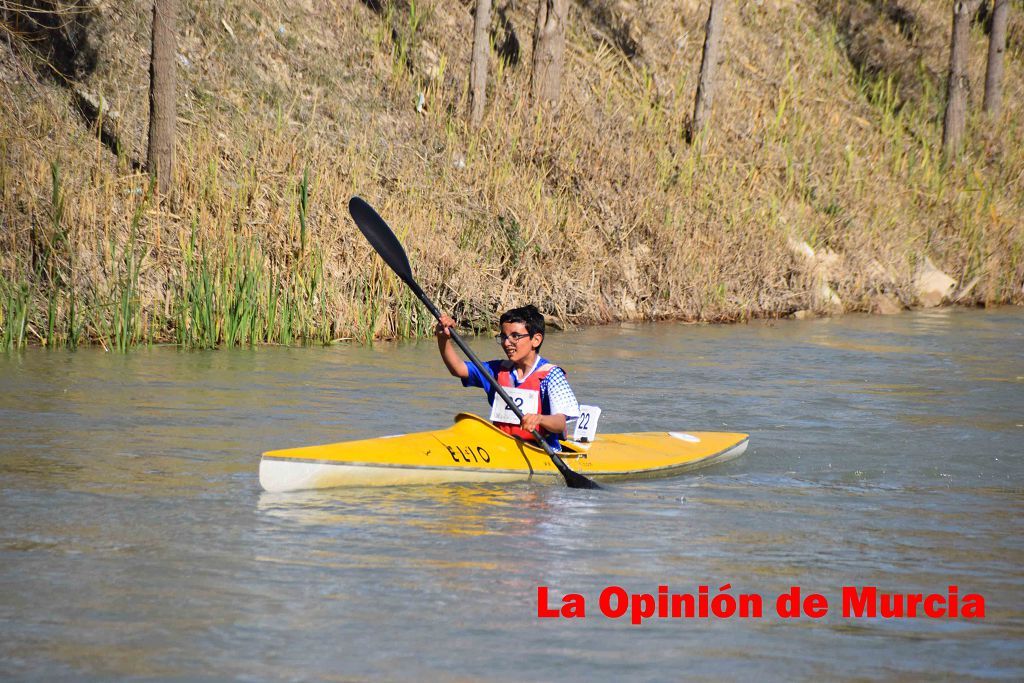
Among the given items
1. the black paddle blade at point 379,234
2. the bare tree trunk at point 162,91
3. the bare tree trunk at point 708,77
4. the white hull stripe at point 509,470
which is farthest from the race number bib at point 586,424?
the bare tree trunk at point 708,77

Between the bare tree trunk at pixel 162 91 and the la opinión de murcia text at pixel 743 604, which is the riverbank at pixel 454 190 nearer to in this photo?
the bare tree trunk at pixel 162 91

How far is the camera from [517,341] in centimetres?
661

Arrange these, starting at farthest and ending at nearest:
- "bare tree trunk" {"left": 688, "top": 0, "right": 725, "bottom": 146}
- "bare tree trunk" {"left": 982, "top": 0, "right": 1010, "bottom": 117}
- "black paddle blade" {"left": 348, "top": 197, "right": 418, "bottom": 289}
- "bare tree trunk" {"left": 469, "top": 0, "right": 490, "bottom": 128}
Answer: "bare tree trunk" {"left": 982, "top": 0, "right": 1010, "bottom": 117}, "bare tree trunk" {"left": 688, "top": 0, "right": 725, "bottom": 146}, "bare tree trunk" {"left": 469, "top": 0, "right": 490, "bottom": 128}, "black paddle blade" {"left": 348, "top": 197, "right": 418, "bottom": 289}

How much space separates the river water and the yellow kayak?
0.10m

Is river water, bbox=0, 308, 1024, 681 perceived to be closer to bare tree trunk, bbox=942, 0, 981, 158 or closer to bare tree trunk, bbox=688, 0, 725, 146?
bare tree trunk, bbox=688, 0, 725, 146

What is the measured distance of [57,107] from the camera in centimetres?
1315

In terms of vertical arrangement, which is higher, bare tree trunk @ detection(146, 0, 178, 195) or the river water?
bare tree trunk @ detection(146, 0, 178, 195)

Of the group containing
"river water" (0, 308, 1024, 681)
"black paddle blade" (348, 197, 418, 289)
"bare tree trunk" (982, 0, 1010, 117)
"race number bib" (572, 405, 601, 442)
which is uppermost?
"bare tree trunk" (982, 0, 1010, 117)

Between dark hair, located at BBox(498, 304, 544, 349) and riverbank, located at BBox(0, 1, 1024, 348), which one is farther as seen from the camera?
riverbank, located at BBox(0, 1, 1024, 348)

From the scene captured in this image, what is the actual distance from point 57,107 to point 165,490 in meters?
8.23

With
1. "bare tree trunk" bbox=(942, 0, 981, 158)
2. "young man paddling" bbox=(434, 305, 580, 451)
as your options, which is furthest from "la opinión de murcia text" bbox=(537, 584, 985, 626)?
"bare tree trunk" bbox=(942, 0, 981, 158)

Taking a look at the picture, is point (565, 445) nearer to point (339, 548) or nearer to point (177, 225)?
point (339, 548)

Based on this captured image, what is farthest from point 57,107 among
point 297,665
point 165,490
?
point 297,665

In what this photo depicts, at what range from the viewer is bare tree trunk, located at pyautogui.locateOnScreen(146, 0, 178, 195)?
1205cm
